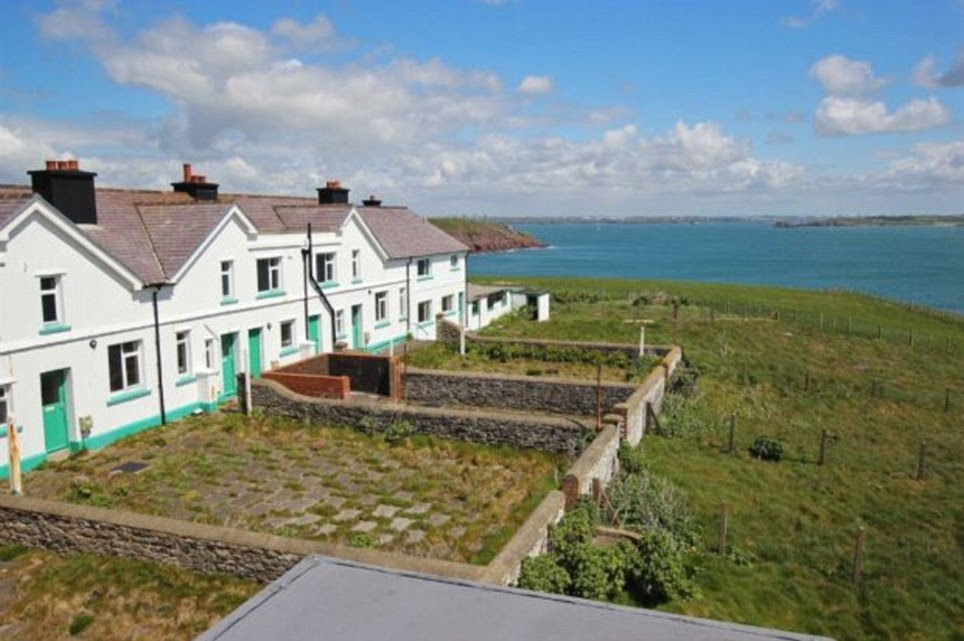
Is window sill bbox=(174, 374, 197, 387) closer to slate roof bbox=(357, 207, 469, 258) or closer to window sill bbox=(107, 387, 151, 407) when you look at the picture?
window sill bbox=(107, 387, 151, 407)

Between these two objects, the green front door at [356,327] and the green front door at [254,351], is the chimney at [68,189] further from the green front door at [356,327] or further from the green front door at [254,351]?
the green front door at [356,327]

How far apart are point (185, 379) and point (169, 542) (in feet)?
36.6

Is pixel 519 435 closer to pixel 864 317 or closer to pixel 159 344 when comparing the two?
pixel 159 344

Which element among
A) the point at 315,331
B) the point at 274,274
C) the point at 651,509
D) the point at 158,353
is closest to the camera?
the point at 651,509

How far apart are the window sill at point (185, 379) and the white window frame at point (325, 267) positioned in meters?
7.90

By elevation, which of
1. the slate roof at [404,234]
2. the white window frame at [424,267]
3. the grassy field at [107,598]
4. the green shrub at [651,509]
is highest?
the slate roof at [404,234]

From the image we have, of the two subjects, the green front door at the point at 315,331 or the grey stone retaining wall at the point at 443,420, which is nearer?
the grey stone retaining wall at the point at 443,420

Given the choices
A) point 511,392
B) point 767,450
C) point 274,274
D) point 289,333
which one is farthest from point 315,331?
point 767,450

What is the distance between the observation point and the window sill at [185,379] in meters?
22.8

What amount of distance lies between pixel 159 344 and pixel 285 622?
18.6 metres

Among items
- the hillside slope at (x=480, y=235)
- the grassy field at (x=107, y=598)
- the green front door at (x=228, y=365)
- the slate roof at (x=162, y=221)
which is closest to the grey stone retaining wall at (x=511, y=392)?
the green front door at (x=228, y=365)

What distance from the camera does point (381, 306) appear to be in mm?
34906

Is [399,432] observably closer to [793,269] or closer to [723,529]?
[723,529]

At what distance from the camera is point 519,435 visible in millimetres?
19500
